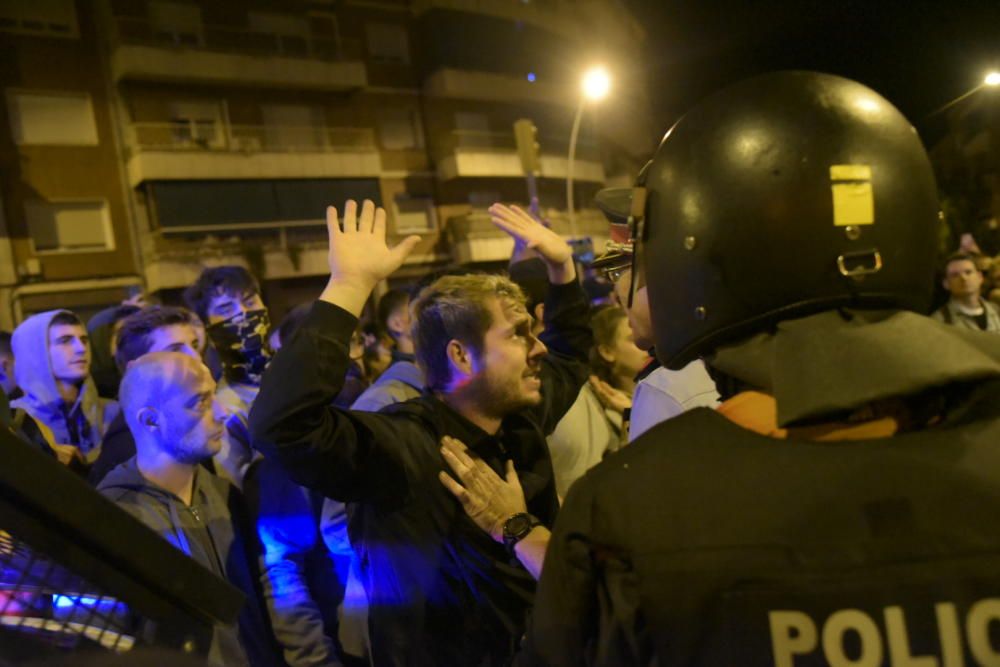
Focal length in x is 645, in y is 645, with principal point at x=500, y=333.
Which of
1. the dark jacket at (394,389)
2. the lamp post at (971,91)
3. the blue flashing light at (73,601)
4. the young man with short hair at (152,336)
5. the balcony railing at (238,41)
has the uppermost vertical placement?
the balcony railing at (238,41)

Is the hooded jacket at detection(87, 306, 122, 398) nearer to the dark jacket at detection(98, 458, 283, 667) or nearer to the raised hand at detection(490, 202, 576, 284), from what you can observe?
the dark jacket at detection(98, 458, 283, 667)

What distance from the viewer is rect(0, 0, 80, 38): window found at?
1647cm

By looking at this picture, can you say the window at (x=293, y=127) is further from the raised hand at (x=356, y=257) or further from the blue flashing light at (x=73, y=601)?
the blue flashing light at (x=73, y=601)

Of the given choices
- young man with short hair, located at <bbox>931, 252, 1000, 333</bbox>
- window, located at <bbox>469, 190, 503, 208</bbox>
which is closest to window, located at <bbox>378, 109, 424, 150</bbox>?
window, located at <bbox>469, 190, 503, 208</bbox>

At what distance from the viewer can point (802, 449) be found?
2.99 ft

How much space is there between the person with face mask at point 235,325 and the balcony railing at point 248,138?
16464 mm

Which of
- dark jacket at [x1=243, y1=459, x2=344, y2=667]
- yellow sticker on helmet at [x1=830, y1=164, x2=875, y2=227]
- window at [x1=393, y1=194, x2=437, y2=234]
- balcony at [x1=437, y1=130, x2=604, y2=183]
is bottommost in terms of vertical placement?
dark jacket at [x1=243, y1=459, x2=344, y2=667]

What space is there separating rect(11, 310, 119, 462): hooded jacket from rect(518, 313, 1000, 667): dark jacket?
4.08 m

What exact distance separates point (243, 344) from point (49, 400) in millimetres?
1481

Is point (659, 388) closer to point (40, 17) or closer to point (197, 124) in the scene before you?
point (197, 124)

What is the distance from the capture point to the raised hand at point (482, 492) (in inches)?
72.6

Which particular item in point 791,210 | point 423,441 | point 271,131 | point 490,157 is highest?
point 271,131

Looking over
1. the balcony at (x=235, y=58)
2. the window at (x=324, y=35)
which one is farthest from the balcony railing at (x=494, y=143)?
the window at (x=324, y=35)

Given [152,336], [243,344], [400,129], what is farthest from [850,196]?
[400,129]
